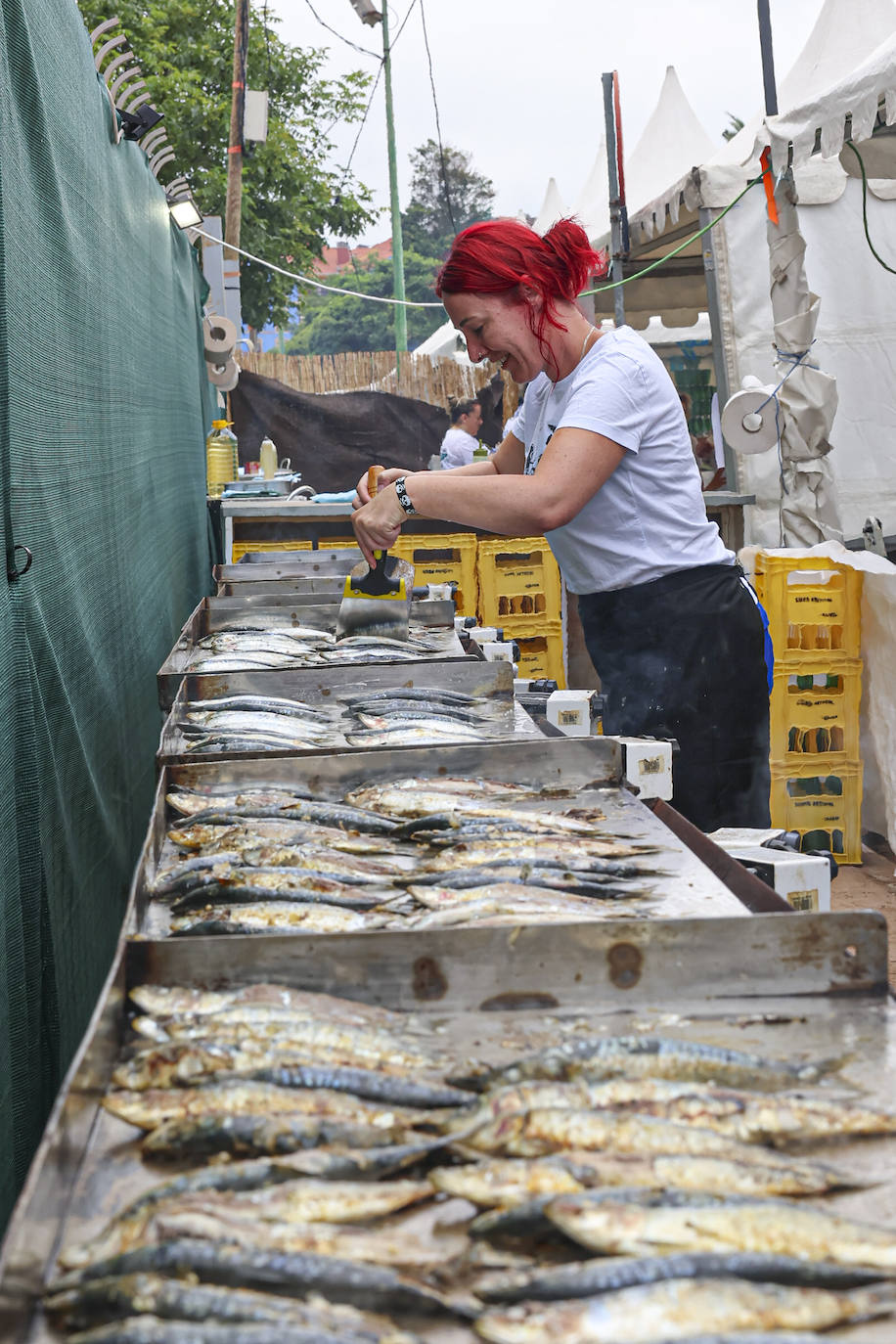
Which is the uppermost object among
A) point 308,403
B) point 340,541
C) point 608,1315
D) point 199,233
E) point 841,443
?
point 199,233

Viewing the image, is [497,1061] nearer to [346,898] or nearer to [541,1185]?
[541,1185]

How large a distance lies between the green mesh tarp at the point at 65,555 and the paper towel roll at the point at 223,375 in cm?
641

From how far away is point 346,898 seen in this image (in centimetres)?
227

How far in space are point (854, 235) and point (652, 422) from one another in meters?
8.09

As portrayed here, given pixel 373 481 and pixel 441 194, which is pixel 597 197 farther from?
pixel 441 194

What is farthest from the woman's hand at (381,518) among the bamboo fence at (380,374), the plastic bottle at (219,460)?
the bamboo fence at (380,374)

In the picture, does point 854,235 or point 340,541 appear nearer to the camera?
point 340,541

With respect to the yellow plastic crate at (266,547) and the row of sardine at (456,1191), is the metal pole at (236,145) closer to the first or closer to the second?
the yellow plastic crate at (266,547)

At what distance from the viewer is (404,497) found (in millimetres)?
3785

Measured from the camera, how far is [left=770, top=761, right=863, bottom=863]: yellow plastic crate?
7105 millimetres

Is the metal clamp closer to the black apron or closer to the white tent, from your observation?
the black apron

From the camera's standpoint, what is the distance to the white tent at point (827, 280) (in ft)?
30.5

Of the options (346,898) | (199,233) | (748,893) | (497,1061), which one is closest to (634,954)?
(497,1061)

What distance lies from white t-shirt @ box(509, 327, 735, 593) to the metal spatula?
0.70 meters
